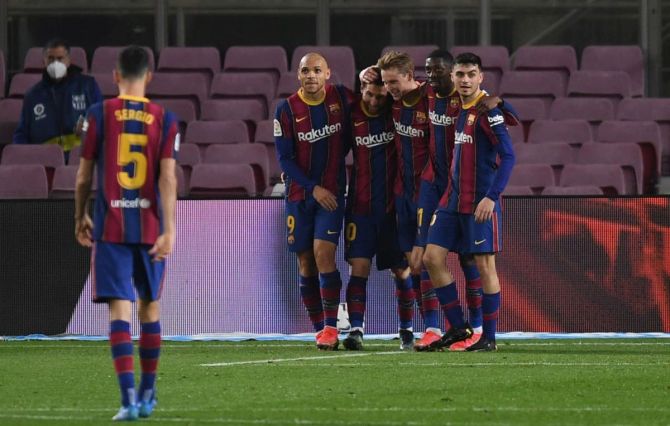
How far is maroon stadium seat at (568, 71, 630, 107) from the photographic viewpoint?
1716 centimetres

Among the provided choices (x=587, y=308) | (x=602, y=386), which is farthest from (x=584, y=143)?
(x=602, y=386)

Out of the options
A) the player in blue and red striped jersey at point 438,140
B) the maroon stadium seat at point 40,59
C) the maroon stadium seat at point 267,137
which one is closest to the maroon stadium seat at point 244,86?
the maroon stadium seat at point 267,137

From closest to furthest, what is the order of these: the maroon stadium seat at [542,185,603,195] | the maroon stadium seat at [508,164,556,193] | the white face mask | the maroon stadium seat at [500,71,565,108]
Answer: the maroon stadium seat at [542,185,603,195], the maroon stadium seat at [508,164,556,193], the white face mask, the maroon stadium seat at [500,71,565,108]

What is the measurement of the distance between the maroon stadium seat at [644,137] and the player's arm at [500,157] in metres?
5.68

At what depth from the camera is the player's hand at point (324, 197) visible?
1112 cm

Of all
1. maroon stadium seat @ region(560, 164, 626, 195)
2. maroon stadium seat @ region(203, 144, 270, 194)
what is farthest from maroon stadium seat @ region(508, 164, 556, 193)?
maroon stadium seat @ region(203, 144, 270, 194)

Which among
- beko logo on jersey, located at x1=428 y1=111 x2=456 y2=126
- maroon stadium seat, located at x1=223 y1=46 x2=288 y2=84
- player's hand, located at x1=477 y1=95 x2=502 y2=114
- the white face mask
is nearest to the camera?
player's hand, located at x1=477 y1=95 x2=502 y2=114

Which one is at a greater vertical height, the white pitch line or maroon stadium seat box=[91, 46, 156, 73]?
maroon stadium seat box=[91, 46, 156, 73]

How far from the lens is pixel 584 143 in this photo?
15953 mm

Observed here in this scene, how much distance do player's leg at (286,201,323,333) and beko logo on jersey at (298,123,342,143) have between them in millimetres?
457

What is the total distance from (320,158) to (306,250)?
68 cm

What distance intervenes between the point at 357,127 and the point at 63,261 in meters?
2.93

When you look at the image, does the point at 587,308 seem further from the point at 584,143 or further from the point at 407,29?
the point at 407,29

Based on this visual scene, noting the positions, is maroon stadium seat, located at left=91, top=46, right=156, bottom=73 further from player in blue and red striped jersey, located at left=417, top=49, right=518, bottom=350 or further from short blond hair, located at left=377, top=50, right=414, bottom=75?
player in blue and red striped jersey, located at left=417, top=49, right=518, bottom=350
